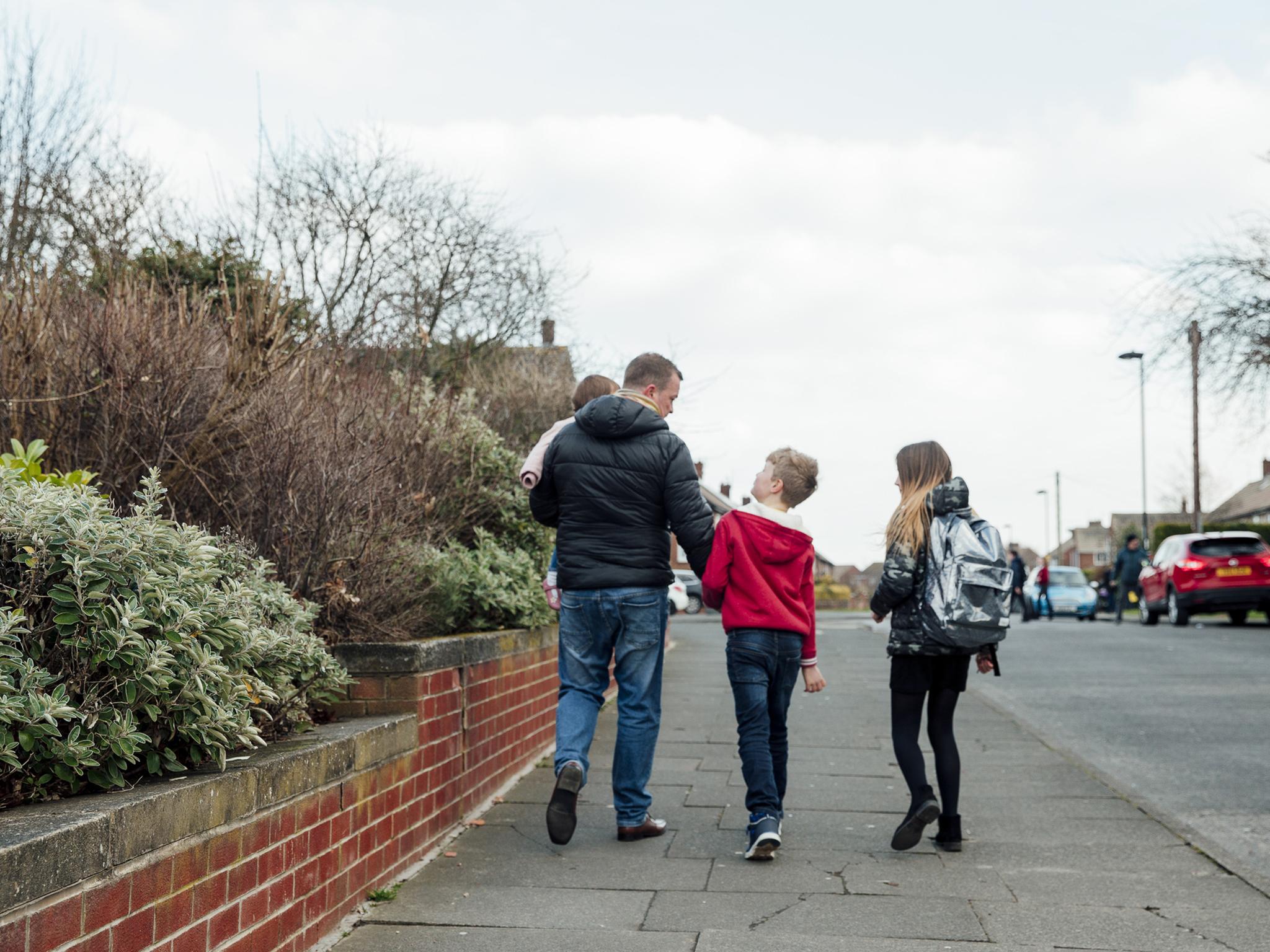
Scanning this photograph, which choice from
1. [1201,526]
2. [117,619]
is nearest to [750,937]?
[117,619]

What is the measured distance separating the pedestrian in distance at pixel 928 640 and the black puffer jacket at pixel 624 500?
84 cm

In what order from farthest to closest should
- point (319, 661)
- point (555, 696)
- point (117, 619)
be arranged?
point (555, 696), point (319, 661), point (117, 619)

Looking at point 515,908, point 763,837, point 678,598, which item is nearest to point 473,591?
point 763,837

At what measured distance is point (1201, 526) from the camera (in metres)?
34.9

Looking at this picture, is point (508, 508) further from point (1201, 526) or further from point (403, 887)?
point (1201, 526)

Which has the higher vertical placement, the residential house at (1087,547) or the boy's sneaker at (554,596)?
the residential house at (1087,547)

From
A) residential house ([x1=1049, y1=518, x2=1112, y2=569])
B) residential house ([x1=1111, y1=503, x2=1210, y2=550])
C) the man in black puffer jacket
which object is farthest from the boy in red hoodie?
residential house ([x1=1049, y1=518, x2=1112, y2=569])

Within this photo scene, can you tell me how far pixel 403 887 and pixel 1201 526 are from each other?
Answer: 34411mm

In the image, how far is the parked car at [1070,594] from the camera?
33031 millimetres

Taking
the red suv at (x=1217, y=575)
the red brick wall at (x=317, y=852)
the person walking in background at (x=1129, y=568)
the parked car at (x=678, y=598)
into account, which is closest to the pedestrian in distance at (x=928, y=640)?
the red brick wall at (x=317, y=852)

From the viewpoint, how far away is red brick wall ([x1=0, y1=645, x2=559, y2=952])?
8.71ft

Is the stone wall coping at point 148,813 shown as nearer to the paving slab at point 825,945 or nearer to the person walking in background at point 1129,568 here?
the paving slab at point 825,945

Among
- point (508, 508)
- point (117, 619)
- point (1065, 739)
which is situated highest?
point (508, 508)

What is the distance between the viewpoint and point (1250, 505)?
7612cm
